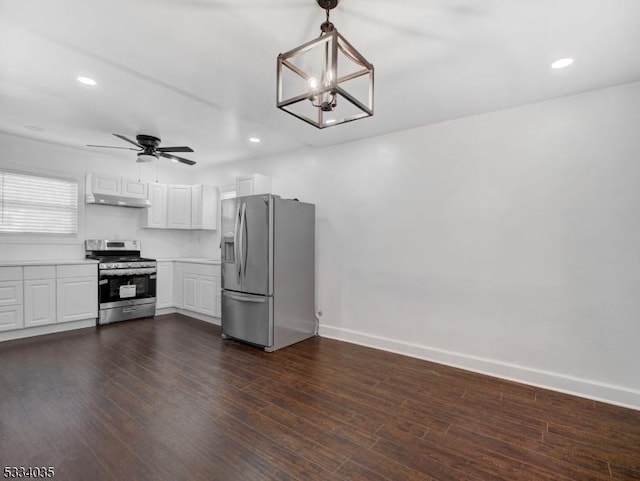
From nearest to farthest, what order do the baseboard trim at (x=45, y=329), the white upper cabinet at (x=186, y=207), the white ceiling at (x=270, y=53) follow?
1. the white ceiling at (x=270, y=53)
2. the baseboard trim at (x=45, y=329)
3. the white upper cabinet at (x=186, y=207)

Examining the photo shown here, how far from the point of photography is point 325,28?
1.76m

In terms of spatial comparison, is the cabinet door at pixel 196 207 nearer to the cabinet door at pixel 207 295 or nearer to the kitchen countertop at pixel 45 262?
the cabinet door at pixel 207 295

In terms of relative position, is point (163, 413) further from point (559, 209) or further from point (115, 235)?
point (115, 235)

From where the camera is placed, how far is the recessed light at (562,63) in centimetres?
228

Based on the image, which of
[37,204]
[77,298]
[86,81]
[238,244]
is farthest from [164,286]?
[86,81]

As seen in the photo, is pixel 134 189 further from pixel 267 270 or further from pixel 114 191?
pixel 267 270

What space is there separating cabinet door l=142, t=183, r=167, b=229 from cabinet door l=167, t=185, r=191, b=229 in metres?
0.08

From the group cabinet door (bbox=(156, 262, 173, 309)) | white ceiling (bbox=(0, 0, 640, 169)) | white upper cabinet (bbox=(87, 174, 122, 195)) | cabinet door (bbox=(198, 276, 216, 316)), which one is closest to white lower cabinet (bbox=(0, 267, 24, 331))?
white upper cabinet (bbox=(87, 174, 122, 195))

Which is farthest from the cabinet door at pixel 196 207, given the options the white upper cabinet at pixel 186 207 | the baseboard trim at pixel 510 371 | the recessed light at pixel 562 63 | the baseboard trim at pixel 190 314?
the recessed light at pixel 562 63

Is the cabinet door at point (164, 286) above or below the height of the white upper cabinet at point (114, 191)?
below

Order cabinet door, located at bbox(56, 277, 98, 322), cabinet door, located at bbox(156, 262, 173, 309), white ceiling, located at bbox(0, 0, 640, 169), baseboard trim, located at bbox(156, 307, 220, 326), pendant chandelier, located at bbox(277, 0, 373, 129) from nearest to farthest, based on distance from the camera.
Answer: pendant chandelier, located at bbox(277, 0, 373, 129)
white ceiling, located at bbox(0, 0, 640, 169)
cabinet door, located at bbox(56, 277, 98, 322)
baseboard trim, located at bbox(156, 307, 220, 326)
cabinet door, located at bbox(156, 262, 173, 309)

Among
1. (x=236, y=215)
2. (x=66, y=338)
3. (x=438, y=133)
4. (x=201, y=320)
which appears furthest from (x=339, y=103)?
(x=66, y=338)

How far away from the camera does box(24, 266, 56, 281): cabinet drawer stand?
4.06 metres

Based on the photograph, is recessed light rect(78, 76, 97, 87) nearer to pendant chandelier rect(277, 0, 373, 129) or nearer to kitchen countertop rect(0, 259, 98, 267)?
pendant chandelier rect(277, 0, 373, 129)
